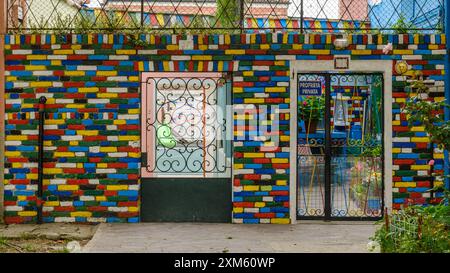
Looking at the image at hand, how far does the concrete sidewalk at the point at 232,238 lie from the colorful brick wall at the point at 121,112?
16.5 inches

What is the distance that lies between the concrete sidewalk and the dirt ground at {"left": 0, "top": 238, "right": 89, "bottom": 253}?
366 millimetres

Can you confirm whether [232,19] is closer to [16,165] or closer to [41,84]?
[41,84]

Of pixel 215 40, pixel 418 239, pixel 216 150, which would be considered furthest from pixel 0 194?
pixel 418 239

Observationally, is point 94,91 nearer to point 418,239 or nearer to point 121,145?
point 121,145

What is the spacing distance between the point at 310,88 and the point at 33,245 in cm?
420

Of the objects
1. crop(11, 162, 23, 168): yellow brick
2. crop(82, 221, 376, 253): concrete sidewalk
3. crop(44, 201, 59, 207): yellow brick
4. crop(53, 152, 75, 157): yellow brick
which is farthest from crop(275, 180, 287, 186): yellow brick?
crop(11, 162, 23, 168): yellow brick

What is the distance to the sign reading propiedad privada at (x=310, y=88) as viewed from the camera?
8.88 m

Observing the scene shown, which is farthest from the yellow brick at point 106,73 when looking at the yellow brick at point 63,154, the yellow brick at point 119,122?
the yellow brick at point 63,154

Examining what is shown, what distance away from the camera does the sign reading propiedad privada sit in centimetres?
888

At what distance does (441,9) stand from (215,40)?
3.17 m

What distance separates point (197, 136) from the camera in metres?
8.95

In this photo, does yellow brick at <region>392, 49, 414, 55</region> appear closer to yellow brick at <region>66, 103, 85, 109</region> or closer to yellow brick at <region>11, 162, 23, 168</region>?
yellow brick at <region>66, 103, 85, 109</region>

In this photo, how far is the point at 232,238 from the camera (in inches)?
310

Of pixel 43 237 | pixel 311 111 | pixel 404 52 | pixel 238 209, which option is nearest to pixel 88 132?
pixel 43 237
